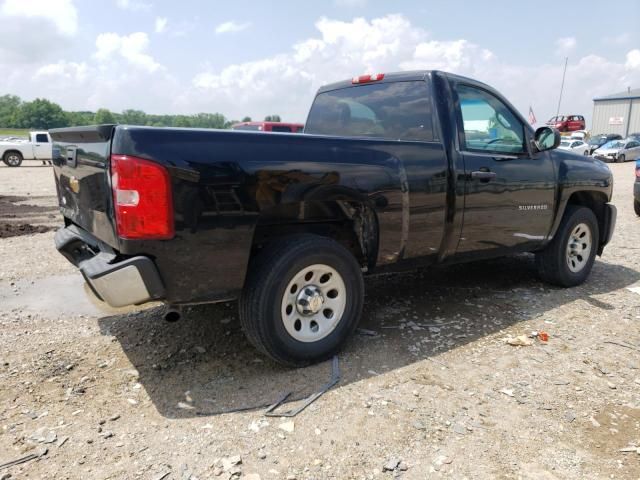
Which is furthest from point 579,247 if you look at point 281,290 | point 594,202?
point 281,290

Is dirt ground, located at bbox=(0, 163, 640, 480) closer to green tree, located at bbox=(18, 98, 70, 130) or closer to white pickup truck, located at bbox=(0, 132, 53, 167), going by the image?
white pickup truck, located at bbox=(0, 132, 53, 167)

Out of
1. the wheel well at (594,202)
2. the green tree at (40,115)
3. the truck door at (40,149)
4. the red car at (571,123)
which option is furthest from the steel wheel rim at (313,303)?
the green tree at (40,115)

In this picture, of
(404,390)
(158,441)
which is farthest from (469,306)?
(158,441)

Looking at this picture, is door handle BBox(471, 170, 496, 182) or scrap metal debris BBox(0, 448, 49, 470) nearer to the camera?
scrap metal debris BBox(0, 448, 49, 470)

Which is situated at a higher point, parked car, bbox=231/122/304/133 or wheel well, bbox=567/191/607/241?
parked car, bbox=231/122/304/133

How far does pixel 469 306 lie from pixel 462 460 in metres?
2.26

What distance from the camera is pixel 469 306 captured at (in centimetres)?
459

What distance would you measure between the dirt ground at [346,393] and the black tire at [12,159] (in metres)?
22.4

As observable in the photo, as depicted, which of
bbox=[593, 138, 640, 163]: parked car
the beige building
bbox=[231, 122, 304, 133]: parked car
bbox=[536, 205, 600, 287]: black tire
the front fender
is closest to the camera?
the front fender

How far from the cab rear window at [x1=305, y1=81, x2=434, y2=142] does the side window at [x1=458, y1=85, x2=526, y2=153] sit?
35 cm

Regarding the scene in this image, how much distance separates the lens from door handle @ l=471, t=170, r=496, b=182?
→ 4020 millimetres

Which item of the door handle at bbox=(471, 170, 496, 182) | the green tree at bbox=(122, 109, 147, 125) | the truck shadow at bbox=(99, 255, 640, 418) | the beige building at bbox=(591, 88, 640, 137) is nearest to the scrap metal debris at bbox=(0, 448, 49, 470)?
the truck shadow at bbox=(99, 255, 640, 418)

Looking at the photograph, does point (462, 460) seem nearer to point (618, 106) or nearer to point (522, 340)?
point (522, 340)

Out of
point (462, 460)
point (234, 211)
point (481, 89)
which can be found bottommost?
point (462, 460)
